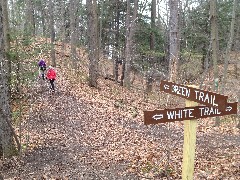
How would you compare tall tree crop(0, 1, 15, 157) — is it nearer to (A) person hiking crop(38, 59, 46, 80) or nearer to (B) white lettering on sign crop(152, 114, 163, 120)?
(B) white lettering on sign crop(152, 114, 163, 120)

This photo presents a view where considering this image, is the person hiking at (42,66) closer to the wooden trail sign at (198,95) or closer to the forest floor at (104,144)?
the forest floor at (104,144)

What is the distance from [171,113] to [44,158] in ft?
18.5

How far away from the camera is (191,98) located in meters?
5.03

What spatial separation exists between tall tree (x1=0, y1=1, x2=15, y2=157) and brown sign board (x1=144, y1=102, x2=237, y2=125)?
4976 mm

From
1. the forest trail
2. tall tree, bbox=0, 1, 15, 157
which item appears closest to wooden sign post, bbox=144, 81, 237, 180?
the forest trail

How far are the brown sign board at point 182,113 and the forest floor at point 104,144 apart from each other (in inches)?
82.7

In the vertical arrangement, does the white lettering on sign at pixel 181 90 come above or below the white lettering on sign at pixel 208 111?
above

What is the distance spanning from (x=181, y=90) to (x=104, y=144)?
5578 millimetres

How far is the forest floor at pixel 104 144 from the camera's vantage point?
25.1 ft

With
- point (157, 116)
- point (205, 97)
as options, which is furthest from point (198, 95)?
point (157, 116)

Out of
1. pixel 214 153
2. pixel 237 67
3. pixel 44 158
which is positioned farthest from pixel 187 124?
pixel 237 67

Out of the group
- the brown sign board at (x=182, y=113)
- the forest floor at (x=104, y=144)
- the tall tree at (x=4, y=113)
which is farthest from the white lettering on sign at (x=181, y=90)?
the tall tree at (x=4, y=113)

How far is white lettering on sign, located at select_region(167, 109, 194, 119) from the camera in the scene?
15.9 ft

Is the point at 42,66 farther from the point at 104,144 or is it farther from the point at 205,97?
the point at 205,97
